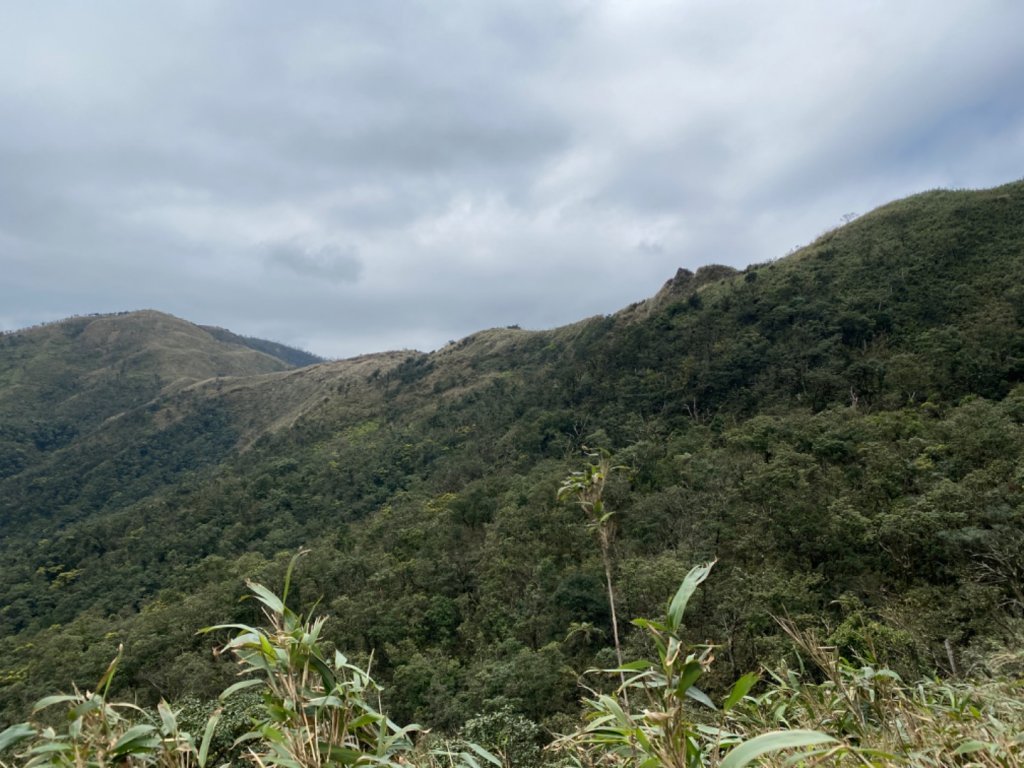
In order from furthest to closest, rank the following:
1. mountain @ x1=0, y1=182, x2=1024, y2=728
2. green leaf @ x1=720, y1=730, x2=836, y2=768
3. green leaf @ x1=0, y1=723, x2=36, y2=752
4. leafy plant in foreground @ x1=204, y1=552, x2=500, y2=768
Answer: mountain @ x1=0, y1=182, x2=1024, y2=728
leafy plant in foreground @ x1=204, y1=552, x2=500, y2=768
green leaf @ x1=0, y1=723, x2=36, y2=752
green leaf @ x1=720, y1=730, x2=836, y2=768

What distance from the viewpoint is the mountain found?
46.8ft

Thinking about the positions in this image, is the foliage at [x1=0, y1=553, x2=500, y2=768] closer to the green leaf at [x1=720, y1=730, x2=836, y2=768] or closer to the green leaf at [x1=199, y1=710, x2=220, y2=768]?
the green leaf at [x1=199, y1=710, x2=220, y2=768]

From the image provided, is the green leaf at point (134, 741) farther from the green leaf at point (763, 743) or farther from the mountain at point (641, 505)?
the mountain at point (641, 505)

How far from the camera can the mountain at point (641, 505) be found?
14.3m

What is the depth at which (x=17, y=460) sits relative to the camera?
77.6m

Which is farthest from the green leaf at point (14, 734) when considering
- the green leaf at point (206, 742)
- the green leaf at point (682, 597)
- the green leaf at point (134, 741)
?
the green leaf at point (682, 597)

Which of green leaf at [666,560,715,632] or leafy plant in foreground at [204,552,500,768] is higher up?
green leaf at [666,560,715,632]

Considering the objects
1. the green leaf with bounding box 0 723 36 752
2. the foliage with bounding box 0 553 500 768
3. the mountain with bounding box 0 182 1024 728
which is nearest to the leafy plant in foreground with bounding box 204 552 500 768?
the foliage with bounding box 0 553 500 768

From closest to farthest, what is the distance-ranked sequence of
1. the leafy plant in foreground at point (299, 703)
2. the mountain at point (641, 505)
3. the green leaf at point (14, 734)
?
the green leaf at point (14, 734) → the leafy plant in foreground at point (299, 703) → the mountain at point (641, 505)

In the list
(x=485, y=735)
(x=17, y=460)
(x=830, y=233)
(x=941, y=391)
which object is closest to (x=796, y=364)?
(x=941, y=391)

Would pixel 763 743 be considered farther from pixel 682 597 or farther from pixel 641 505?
pixel 641 505

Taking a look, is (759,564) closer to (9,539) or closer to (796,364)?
(796,364)

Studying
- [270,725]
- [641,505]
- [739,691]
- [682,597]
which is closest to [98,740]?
[270,725]

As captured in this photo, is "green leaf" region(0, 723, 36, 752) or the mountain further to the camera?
→ the mountain
